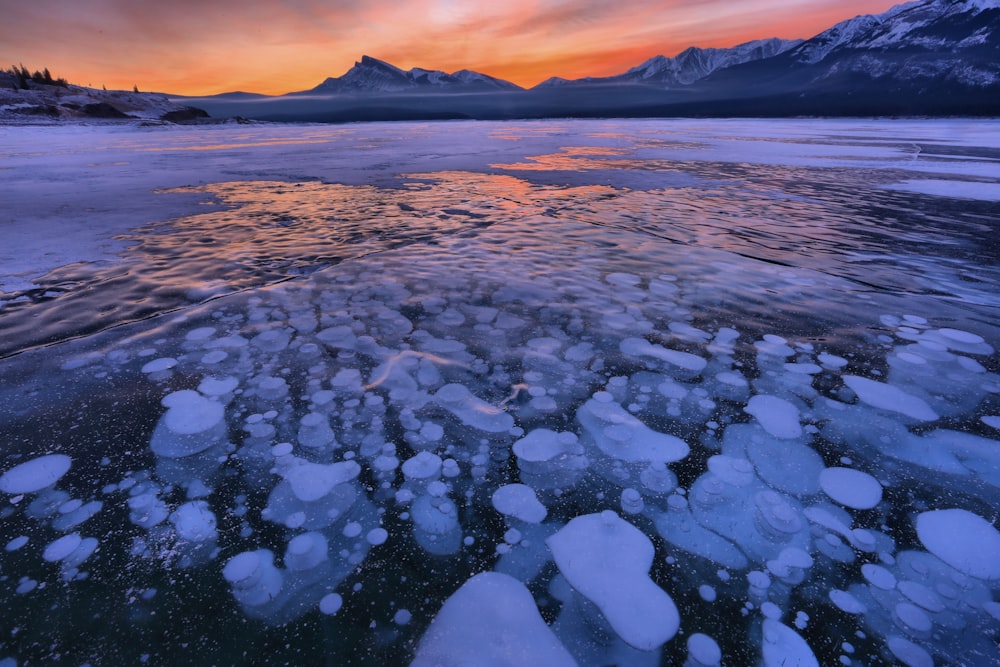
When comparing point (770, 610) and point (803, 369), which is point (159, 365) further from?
point (803, 369)

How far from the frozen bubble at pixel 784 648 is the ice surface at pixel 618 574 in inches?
9.5

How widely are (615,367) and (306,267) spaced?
320 centimetres

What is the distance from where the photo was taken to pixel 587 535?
62.4 inches

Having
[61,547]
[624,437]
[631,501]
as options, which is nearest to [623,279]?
[624,437]

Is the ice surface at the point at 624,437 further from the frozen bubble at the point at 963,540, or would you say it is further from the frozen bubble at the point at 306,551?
the frozen bubble at the point at 306,551

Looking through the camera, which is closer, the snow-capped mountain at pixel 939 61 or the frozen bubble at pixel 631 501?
the frozen bubble at pixel 631 501

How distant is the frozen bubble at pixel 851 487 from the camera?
5.58 ft

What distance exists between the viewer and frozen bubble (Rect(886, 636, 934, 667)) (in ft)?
3.97

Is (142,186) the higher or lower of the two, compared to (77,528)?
higher

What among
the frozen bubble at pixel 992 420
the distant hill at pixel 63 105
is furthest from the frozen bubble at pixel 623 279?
the distant hill at pixel 63 105

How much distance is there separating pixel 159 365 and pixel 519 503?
2.34m

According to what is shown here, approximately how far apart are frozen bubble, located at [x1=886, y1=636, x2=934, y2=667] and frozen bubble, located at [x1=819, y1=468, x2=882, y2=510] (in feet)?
1.71

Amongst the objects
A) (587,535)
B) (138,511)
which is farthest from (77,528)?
(587,535)

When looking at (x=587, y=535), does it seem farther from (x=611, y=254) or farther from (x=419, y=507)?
(x=611, y=254)
